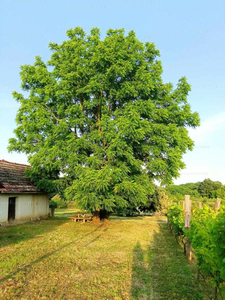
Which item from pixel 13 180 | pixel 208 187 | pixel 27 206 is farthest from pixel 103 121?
pixel 208 187

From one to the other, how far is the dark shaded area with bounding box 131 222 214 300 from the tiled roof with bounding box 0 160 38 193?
11.4 m

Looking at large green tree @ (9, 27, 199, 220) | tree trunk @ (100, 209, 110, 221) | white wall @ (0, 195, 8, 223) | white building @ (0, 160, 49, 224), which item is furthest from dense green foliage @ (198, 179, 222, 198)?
white wall @ (0, 195, 8, 223)

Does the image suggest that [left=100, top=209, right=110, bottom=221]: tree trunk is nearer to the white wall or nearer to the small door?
the small door

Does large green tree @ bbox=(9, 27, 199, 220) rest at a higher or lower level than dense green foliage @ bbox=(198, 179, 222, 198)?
higher

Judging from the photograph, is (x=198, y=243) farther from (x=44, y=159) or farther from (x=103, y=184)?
(x=44, y=159)

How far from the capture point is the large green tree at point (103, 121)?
14984 millimetres

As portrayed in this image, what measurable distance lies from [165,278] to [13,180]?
15495 mm

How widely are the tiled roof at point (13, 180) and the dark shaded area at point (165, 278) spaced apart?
1137cm

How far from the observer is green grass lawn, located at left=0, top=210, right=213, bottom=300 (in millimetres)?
5578

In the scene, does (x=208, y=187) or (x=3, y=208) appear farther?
(x=208, y=187)

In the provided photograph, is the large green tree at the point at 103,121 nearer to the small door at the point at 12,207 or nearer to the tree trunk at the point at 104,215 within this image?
the small door at the point at 12,207

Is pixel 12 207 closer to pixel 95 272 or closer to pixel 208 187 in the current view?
pixel 95 272

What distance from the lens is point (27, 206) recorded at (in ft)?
64.2

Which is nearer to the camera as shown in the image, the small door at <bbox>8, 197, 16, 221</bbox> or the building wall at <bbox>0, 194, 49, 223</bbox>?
the building wall at <bbox>0, 194, 49, 223</bbox>
